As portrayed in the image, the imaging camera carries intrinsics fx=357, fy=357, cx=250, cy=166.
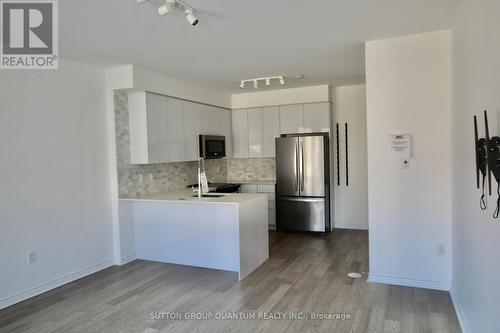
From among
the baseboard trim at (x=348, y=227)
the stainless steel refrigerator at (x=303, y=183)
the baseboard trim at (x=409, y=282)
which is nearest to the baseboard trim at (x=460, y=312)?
the baseboard trim at (x=409, y=282)

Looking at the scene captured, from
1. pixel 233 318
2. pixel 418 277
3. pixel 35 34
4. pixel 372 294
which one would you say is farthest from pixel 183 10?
pixel 418 277

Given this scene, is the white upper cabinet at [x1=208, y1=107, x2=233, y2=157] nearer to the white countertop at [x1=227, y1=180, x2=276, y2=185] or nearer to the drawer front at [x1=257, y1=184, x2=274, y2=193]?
the white countertop at [x1=227, y1=180, x2=276, y2=185]

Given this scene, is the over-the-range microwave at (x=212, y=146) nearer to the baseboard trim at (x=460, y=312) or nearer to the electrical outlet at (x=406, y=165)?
the electrical outlet at (x=406, y=165)

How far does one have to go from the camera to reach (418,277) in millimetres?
3633

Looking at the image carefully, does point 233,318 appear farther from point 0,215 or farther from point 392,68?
point 392,68

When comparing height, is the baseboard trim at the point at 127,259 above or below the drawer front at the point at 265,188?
below

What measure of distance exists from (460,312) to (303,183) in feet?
10.9

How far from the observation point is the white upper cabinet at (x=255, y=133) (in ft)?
21.6

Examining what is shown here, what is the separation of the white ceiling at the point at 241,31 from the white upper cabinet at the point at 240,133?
2.00 m

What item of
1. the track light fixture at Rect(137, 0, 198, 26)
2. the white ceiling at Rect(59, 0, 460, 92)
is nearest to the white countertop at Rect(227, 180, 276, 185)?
the white ceiling at Rect(59, 0, 460, 92)

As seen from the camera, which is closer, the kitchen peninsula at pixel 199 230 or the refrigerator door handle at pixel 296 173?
the kitchen peninsula at pixel 199 230

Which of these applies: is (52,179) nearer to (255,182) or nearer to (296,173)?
(255,182)

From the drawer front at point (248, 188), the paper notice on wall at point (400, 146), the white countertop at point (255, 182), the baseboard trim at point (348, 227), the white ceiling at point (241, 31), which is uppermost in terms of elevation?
the white ceiling at point (241, 31)

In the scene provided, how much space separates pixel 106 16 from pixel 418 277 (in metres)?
3.77
